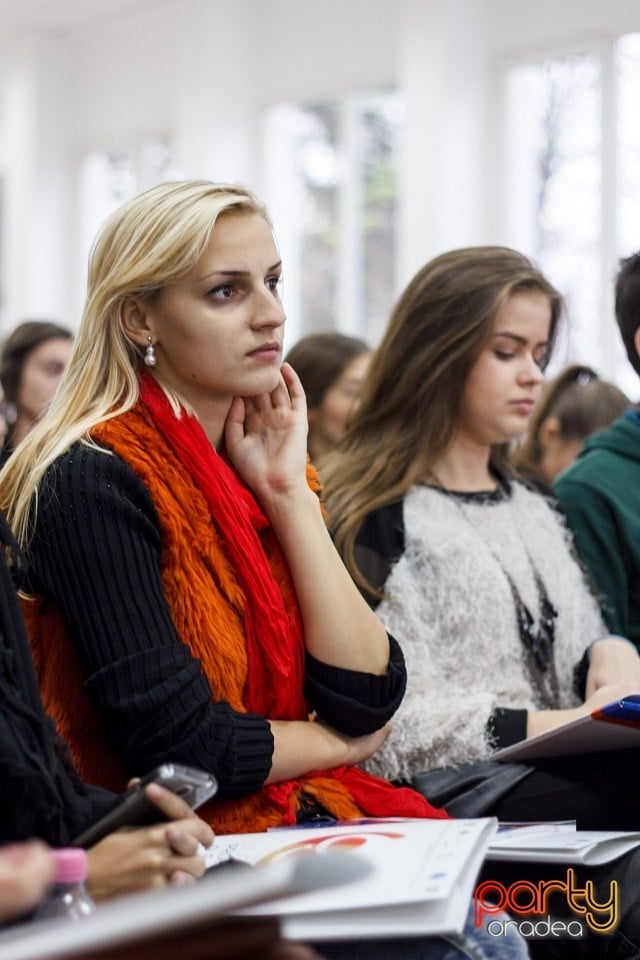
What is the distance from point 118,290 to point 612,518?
1.28 m

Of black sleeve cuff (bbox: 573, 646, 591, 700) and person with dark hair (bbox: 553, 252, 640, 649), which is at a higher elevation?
person with dark hair (bbox: 553, 252, 640, 649)

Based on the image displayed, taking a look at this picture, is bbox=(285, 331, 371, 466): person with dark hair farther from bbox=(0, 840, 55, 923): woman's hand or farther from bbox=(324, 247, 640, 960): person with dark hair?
bbox=(0, 840, 55, 923): woman's hand

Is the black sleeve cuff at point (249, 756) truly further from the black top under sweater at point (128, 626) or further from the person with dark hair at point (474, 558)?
the person with dark hair at point (474, 558)

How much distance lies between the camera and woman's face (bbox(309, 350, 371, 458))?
3.88 m

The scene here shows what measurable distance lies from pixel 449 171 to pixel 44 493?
6049mm

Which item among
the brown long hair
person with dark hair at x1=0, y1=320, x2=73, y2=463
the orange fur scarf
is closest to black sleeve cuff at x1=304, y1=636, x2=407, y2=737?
the orange fur scarf

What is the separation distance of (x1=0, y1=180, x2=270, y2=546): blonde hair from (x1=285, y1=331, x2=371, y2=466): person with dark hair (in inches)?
75.7

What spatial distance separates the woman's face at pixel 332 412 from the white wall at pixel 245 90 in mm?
3610

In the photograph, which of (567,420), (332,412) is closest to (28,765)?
(332,412)

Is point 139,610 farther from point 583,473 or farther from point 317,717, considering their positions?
point 583,473

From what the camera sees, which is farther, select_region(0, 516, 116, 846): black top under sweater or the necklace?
the necklace

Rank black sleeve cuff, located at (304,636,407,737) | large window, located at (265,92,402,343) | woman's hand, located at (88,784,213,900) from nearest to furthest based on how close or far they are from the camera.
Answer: woman's hand, located at (88,784,213,900), black sleeve cuff, located at (304,636,407,737), large window, located at (265,92,402,343)

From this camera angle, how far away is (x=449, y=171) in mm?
7406

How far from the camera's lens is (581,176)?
7379 mm
